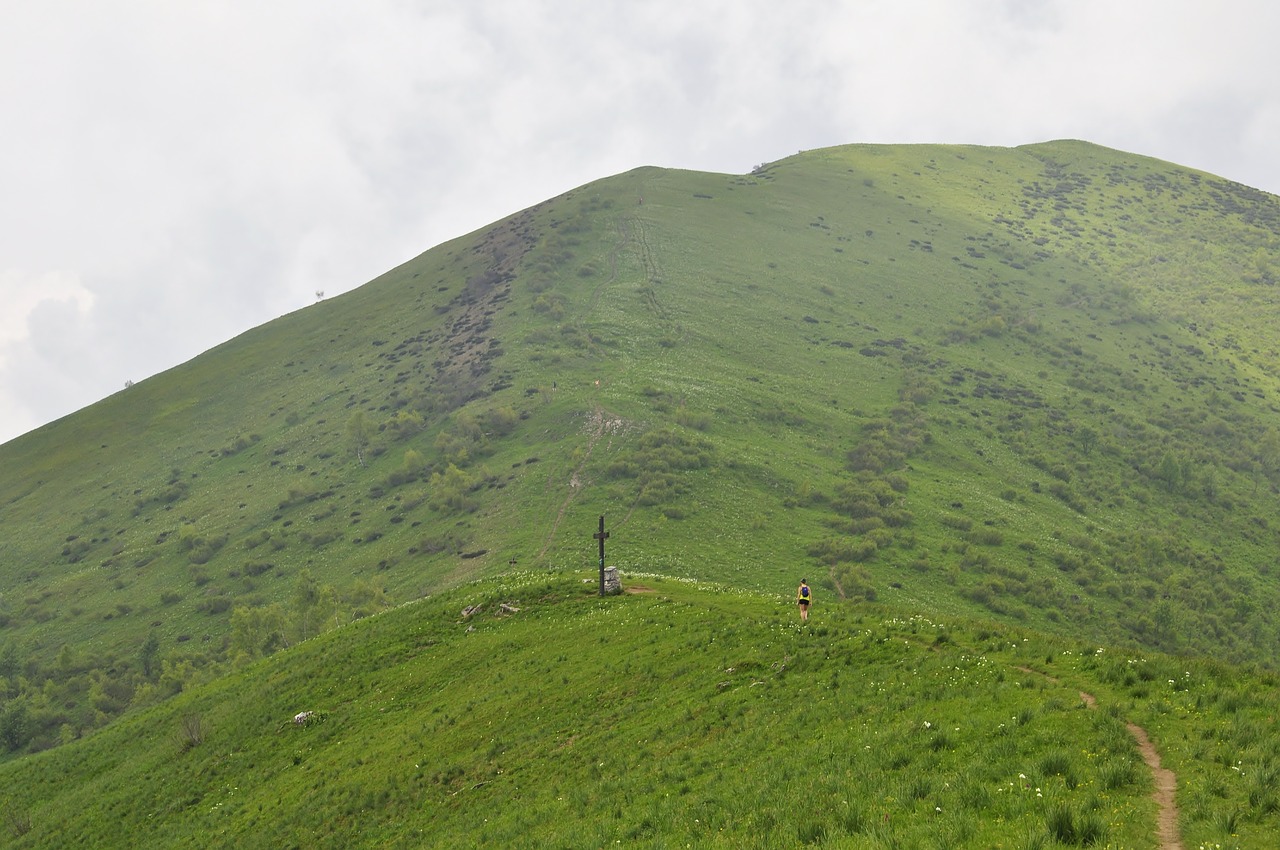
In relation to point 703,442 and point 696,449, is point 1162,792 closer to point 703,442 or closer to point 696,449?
point 696,449

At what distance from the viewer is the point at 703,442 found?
96062 millimetres

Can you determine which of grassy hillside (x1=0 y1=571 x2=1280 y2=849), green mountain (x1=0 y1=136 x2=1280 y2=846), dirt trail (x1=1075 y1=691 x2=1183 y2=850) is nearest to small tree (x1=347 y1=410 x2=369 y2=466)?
green mountain (x1=0 y1=136 x2=1280 y2=846)

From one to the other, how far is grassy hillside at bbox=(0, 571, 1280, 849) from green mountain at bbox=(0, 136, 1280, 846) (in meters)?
1.13

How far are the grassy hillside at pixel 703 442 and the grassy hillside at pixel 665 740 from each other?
95.8 feet

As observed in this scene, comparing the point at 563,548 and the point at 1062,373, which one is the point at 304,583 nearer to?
the point at 563,548

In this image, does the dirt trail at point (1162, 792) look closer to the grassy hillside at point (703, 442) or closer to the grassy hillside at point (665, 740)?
the grassy hillside at point (665, 740)

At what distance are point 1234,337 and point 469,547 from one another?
161 m

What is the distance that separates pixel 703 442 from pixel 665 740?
241ft

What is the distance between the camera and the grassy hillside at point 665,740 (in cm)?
1332

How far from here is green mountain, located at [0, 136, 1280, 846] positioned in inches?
2945

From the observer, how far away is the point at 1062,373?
436ft

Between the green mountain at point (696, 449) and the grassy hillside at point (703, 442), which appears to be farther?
the grassy hillside at point (703, 442)

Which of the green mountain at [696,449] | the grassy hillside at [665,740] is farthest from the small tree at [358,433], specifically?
the grassy hillside at [665,740]

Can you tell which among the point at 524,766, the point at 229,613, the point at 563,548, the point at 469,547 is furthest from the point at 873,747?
the point at 229,613
